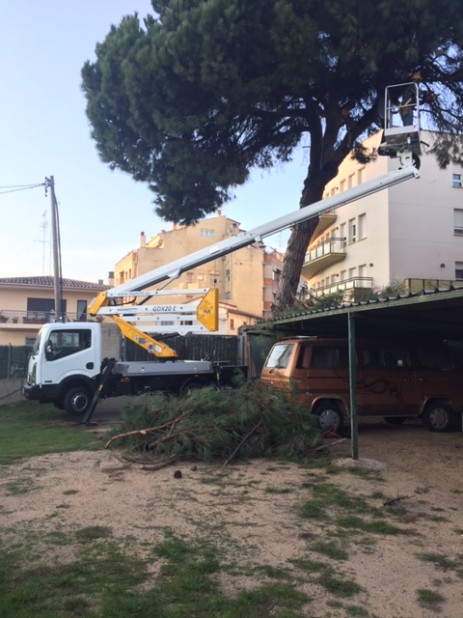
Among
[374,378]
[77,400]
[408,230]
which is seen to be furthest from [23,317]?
[374,378]

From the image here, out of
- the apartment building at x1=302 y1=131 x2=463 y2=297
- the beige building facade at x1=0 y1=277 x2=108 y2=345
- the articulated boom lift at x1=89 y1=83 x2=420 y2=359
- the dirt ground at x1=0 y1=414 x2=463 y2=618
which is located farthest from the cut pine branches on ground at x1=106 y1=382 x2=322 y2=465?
the beige building facade at x1=0 y1=277 x2=108 y2=345

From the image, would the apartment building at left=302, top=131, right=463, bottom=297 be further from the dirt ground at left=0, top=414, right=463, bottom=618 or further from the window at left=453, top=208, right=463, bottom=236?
the dirt ground at left=0, top=414, right=463, bottom=618

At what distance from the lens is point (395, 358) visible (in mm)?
12227

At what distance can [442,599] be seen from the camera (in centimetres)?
430

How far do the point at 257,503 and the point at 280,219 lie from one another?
11.1 meters

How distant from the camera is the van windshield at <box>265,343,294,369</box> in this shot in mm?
11760

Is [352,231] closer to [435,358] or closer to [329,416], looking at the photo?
[435,358]

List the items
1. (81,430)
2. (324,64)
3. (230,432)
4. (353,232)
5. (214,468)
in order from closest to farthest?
(214,468) → (230,432) → (81,430) → (324,64) → (353,232)

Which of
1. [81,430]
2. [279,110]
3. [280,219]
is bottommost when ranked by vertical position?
[81,430]

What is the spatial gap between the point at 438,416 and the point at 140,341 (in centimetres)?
811

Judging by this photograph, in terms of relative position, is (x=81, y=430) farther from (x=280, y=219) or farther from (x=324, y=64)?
(x=324, y=64)

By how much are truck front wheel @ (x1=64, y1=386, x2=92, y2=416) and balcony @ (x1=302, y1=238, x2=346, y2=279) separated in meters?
26.5

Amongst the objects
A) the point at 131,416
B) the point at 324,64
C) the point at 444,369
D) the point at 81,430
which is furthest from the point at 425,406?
the point at 324,64

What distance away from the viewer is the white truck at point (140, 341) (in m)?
15.5
